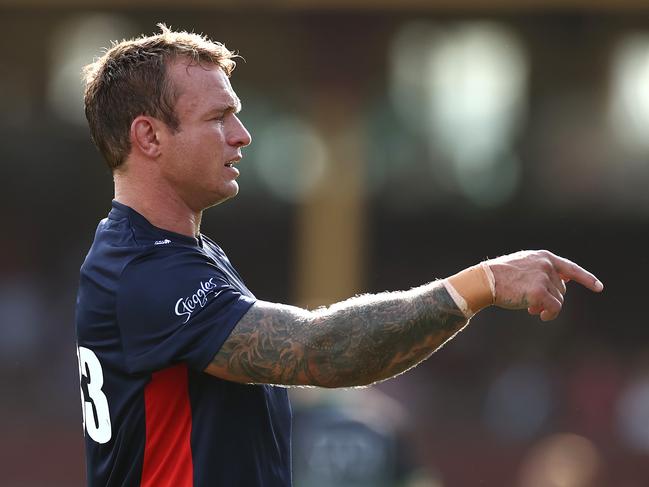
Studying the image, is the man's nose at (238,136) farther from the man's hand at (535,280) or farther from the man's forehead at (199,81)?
the man's hand at (535,280)

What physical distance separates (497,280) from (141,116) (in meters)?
1.07

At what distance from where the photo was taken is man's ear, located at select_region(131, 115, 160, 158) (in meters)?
3.56

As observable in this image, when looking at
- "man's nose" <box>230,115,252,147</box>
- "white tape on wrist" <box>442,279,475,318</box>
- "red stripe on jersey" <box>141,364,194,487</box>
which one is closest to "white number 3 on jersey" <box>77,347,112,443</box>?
"red stripe on jersey" <box>141,364,194,487</box>

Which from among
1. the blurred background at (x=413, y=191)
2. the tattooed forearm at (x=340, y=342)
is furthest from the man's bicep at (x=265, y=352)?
the blurred background at (x=413, y=191)

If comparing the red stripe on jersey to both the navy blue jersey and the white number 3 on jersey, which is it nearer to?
the navy blue jersey

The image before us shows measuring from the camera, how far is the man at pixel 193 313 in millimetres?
3225

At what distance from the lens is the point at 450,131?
1880 centimetres

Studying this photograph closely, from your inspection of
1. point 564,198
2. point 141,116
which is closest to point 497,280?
point 141,116

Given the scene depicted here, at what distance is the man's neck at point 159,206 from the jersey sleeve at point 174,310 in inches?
6.6

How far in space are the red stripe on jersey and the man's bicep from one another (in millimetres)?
177

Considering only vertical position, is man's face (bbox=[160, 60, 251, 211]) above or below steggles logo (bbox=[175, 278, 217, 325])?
above

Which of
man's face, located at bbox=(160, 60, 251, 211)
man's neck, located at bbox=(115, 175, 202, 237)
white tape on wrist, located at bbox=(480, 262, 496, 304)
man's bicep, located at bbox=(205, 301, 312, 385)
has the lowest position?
man's bicep, located at bbox=(205, 301, 312, 385)

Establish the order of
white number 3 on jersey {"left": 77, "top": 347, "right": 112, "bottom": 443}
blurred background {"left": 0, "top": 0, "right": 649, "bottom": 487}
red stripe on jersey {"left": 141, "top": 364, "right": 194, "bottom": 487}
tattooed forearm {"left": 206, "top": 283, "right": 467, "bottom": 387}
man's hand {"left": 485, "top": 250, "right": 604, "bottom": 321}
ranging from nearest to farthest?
man's hand {"left": 485, "top": 250, "right": 604, "bottom": 321} → tattooed forearm {"left": 206, "top": 283, "right": 467, "bottom": 387} → red stripe on jersey {"left": 141, "top": 364, "right": 194, "bottom": 487} → white number 3 on jersey {"left": 77, "top": 347, "right": 112, "bottom": 443} → blurred background {"left": 0, "top": 0, "right": 649, "bottom": 487}

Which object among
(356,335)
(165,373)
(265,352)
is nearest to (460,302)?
(356,335)
